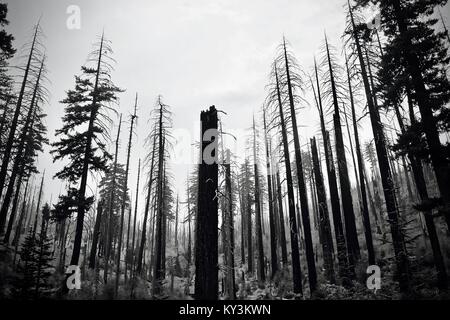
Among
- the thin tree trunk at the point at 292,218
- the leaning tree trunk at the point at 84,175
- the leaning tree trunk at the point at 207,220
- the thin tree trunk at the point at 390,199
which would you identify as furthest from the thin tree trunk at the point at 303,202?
the leaning tree trunk at the point at 84,175

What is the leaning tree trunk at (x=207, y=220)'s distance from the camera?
5.53 metres

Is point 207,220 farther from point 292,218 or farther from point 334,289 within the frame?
point 334,289

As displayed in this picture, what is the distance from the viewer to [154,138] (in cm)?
1883

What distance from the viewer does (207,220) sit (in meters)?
5.86

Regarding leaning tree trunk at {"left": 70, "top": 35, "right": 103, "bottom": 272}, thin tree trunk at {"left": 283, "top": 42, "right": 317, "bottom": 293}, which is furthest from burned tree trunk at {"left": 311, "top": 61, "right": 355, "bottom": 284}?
leaning tree trunk at {"left": 70, "top": 35, "right": 103, "bottom": 272}

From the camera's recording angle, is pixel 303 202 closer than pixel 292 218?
Yes

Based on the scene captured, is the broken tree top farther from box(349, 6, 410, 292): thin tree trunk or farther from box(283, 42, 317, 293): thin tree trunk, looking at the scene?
box(349, 6, 410, 292): thin tree trunk

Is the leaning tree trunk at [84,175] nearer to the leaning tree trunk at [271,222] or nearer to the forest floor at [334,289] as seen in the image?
the forest floor at [334,289]

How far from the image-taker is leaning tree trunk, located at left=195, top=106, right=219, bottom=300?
553 cm

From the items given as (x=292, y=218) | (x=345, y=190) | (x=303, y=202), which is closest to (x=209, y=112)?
(x=303, y=202)
